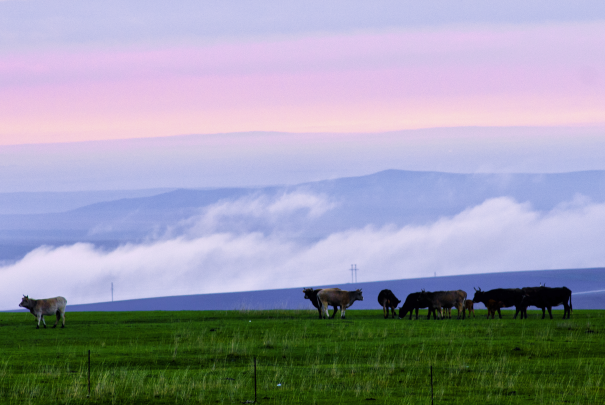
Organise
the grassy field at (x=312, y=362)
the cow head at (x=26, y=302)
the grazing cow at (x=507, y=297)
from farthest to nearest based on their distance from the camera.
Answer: the grazing cow at (x=507, y=297)
the cow head at (x=26, y=302)
the grassy field at (x=312, y=362)

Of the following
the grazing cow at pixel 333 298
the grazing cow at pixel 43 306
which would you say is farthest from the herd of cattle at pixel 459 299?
the grazing cow at pixel 43 306

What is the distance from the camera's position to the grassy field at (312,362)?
22.0 meters

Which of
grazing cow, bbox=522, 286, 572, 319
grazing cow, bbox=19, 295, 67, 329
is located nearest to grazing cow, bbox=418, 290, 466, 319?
grazing cow, bbox=522, 286, 572, 319

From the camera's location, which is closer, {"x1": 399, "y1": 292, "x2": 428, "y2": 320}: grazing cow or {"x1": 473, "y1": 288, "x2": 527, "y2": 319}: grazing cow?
{"x1": 399, "y1": 292, "x2": 428, "y2": 320}: grazing cow

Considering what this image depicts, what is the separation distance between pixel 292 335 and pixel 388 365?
10713 mm

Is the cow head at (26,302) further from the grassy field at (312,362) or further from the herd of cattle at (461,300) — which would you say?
the herd of cattle at (461,300)

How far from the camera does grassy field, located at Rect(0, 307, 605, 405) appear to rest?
22000 millimetres

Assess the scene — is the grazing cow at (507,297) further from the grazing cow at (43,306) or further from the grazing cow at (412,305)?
the grazing cow at (43,306)

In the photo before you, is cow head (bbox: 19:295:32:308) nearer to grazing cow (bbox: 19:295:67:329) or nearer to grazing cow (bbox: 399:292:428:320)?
grazing cow (bbox: 19:295:67:329)

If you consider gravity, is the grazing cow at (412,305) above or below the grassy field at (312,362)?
above

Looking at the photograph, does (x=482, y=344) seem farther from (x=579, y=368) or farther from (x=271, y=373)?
(x=271, y=373)

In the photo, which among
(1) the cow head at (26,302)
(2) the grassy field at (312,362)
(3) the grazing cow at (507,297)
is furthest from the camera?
(3) the grazing cow at (507,297)

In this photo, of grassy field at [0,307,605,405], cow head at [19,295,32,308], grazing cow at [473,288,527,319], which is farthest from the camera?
grazing cow at [473,288,527,319]

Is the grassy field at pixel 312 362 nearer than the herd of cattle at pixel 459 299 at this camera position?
Yes
